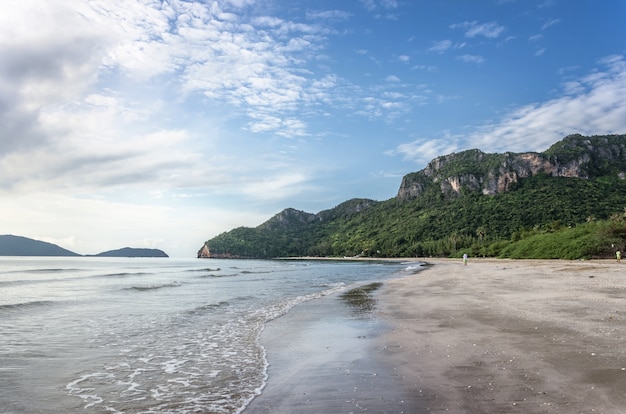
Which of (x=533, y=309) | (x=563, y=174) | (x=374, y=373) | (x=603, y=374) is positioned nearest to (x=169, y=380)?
(x=374, y=373)

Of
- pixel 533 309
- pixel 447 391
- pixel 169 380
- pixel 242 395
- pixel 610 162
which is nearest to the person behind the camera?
pixel 447 391

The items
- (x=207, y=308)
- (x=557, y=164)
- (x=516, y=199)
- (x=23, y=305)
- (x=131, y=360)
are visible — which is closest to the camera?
(x=131, y=360)

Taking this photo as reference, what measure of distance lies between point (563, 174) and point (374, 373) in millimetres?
188124

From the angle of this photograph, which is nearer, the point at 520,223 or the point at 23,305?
the point at 23,305

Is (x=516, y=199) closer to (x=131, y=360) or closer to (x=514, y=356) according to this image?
(x=514, y=356)

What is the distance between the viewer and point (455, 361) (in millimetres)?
8359

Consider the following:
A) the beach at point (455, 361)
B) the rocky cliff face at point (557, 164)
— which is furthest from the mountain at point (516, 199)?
the beach at point (455, 361)

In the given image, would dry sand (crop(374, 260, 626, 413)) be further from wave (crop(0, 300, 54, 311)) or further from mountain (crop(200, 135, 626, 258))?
mountain (crop(200, 135, 626, 258))

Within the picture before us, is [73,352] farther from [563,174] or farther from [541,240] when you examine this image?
[563,174]

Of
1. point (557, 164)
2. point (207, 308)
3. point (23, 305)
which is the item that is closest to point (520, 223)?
point (557, 164)

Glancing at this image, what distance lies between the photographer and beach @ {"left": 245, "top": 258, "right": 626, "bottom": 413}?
19.9ft

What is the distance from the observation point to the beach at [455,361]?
19.9 ft

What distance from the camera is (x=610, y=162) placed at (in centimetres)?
16262

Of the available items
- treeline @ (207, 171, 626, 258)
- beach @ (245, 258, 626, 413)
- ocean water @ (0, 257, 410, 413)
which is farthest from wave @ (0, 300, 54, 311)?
treeline @ (207, 171, 626, 258)
